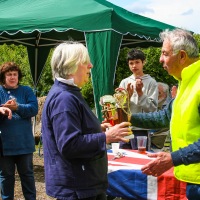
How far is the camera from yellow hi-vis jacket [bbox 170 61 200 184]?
1916mm

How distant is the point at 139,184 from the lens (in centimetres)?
285

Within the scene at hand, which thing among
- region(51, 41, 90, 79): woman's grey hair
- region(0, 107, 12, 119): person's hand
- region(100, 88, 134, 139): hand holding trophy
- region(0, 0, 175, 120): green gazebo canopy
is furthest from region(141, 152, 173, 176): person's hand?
region(0, 0, 175, 120): green gazebo canopy

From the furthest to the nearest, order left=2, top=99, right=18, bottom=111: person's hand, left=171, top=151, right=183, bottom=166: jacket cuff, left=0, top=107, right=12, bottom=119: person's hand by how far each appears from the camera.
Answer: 1. left=2, top=99, right=18, bottom=111: person's hand
2. left=0, top=107, right=12, bottom=119: person's hand
3. left=171, top=151, right=183, bottom=166: jacket cuff

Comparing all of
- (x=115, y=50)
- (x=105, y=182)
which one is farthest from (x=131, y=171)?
(x=115, y=50)

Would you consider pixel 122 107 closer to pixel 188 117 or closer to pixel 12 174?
pixel 188 117

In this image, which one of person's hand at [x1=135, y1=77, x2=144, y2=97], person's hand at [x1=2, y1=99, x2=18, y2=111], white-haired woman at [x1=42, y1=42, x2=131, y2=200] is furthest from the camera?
person's hand at [x1=135, y1=77, x2=144, y2=97]

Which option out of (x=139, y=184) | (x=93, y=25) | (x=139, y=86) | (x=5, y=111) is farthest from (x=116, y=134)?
(x=93, y=25)

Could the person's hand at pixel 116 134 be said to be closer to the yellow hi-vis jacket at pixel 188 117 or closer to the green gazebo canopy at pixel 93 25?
the yellow hi-vis jacket at pixel 188 117

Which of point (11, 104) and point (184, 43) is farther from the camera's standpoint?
point (11, 104)

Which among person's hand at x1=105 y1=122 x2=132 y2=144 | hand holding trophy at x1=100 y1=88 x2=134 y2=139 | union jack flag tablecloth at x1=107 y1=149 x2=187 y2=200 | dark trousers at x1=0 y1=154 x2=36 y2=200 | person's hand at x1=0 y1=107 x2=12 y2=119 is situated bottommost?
dark trousers at x1=0 y1=154 x2=36 y2=200

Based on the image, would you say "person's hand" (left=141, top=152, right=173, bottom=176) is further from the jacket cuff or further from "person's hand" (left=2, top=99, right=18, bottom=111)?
"person's hand" (left=2, top=99, right=18, bottom=111)

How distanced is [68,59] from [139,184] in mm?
1173

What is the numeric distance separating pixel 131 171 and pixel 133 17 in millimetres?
3860

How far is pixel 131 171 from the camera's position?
2873 millimetres
